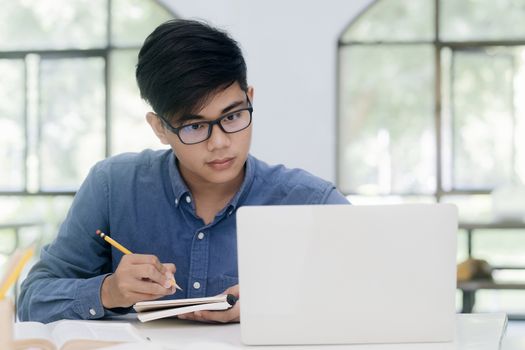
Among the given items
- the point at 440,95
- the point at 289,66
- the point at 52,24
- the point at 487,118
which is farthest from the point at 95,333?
the point at 52,24

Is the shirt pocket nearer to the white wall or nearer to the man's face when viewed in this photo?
the man's face

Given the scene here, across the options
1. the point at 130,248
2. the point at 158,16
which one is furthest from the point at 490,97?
the point at 130,248

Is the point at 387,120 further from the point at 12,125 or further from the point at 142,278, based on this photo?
the point at 142,278

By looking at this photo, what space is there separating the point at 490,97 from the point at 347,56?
969mm

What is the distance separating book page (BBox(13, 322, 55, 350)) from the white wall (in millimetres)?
4513

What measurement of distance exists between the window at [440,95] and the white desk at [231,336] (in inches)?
184

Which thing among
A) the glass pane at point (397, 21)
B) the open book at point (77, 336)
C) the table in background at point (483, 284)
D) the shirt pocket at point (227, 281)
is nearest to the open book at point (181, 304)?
the open book at point (77, 336)

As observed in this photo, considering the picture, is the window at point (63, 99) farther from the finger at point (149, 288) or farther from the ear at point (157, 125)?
the finger at point (149, 288)

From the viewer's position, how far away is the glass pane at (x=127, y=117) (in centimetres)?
639

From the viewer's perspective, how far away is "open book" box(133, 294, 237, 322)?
1.59 metres

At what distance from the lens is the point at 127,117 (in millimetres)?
6445

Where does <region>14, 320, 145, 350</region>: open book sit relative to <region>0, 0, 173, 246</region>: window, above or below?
below

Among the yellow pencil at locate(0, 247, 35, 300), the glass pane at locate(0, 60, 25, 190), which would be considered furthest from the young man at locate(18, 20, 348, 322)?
the glass pane at locate(0, 60, 25, 190)

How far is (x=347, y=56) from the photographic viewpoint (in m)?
6.36
